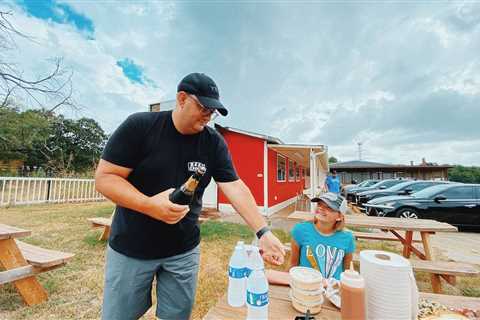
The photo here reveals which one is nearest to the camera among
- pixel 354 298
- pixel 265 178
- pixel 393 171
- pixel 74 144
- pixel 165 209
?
pixel 354 298

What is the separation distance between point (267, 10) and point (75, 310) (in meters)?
9.28

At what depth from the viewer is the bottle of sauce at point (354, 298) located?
813mm

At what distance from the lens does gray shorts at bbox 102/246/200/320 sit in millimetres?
1236

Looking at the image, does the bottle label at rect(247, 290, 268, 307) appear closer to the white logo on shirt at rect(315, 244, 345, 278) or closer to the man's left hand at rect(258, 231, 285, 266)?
the man's left hand at rect(258, 231, 285, 266)

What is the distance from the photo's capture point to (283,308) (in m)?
1.04

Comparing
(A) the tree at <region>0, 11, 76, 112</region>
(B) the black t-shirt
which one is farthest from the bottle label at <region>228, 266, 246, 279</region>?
(A) the tree at <region>0, 11, 76, 112</region>

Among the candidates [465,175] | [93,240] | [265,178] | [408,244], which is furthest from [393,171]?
[93,240]

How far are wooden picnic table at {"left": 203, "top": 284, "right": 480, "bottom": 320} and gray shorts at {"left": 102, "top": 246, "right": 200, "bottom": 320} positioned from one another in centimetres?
39

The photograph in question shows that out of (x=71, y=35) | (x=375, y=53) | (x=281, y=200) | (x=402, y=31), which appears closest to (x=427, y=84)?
(x=375, y=53)

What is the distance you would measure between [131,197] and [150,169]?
0.24 meters

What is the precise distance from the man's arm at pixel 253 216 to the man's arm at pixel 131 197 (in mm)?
535

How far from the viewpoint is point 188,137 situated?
54.1 inches

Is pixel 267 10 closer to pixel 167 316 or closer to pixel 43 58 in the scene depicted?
pixel 43 58

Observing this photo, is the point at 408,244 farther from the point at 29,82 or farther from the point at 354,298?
the point at 29,82
